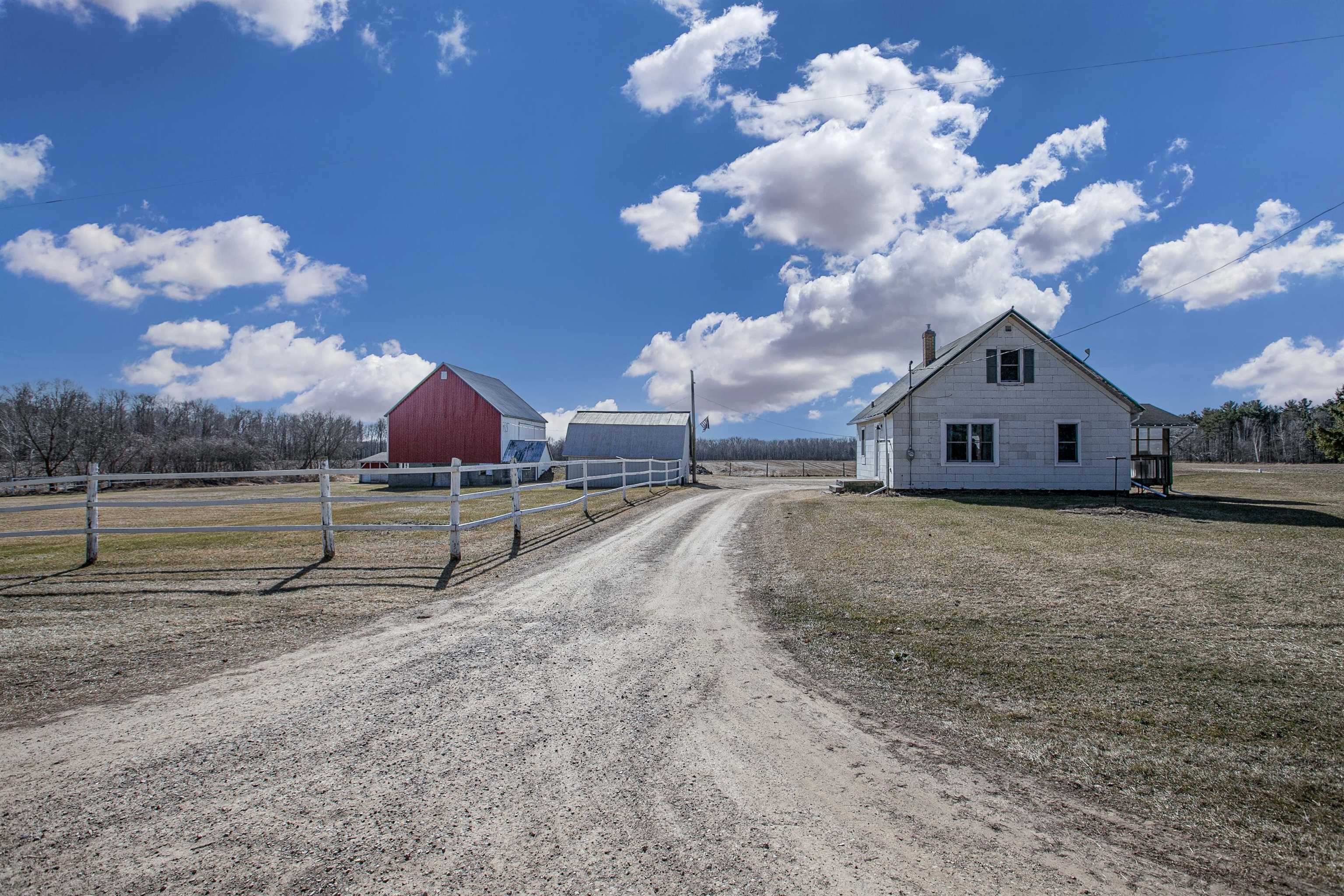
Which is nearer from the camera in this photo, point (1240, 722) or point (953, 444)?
point (1240, 722)

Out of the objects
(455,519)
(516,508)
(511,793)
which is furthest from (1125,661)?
(516,508)

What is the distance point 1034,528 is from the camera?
11789mm

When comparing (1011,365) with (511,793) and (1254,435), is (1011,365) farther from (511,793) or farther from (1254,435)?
(1254,435)

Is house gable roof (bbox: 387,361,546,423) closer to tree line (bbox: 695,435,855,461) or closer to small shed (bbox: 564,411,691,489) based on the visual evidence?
small shed (bbox: 564,411,691,489)

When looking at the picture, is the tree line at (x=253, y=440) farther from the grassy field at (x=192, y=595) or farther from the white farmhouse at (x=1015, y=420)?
the grassy field at (x=192, y=595)

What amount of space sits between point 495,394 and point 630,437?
1084 cm

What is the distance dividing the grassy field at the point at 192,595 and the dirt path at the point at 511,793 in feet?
2.21

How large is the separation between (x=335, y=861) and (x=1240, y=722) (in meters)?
4.93

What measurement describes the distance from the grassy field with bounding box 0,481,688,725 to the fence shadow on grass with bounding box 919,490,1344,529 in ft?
41.1

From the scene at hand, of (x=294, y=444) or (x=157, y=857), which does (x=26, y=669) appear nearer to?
(x=157, y=857)

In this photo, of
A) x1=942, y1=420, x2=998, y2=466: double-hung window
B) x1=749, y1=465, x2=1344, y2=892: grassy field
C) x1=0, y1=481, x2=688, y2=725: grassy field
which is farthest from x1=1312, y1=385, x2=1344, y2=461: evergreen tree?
x1=0, y1=481, x2=688, y2=725: grassy field

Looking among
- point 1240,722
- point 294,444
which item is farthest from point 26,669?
point 294,444

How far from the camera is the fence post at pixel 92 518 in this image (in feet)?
27.8

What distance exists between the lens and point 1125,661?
14.9 feet
